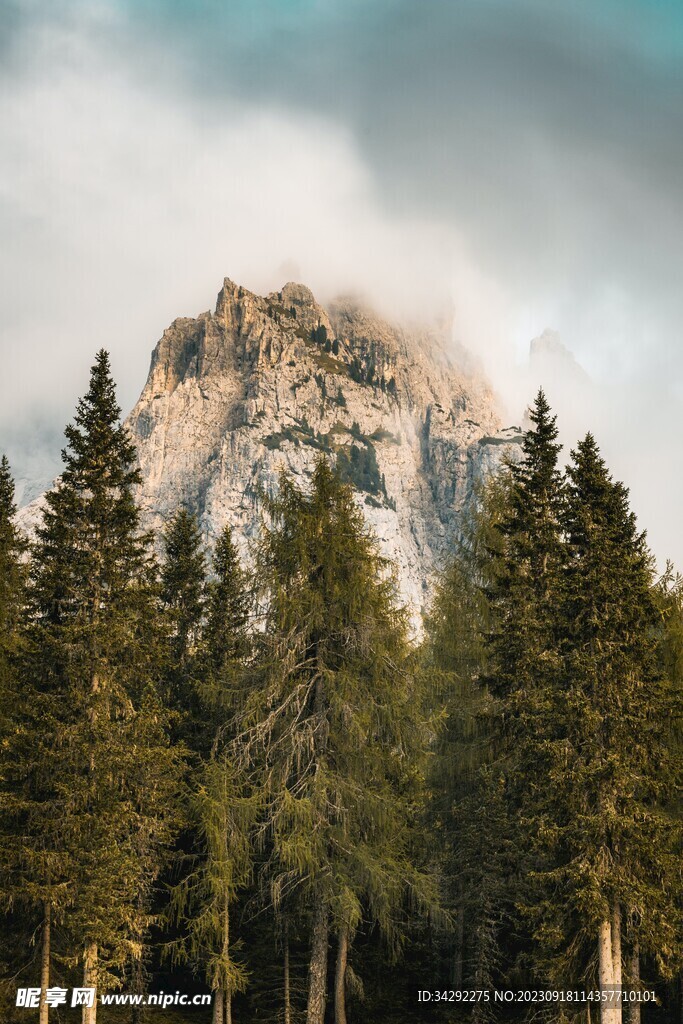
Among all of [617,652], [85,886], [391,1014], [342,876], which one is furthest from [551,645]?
[391,1014]

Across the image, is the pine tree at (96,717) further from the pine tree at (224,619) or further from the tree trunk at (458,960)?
the tree trunk at (458,960)

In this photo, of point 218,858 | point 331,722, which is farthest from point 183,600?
point 218,858

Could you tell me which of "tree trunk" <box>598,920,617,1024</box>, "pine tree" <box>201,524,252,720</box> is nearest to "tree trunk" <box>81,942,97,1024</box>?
"pine tree" <box>201,524,252,720</box>

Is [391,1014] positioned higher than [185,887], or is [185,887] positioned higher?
[185,887]

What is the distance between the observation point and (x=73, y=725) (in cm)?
1925

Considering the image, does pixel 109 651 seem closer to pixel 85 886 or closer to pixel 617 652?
pixel 85 886

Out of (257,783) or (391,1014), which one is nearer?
(257,783)

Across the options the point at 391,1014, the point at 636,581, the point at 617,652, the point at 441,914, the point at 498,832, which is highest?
the point at 636,581

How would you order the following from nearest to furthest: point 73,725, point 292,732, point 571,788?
1. point 571,788
2. point 73,725
3. point 292,732

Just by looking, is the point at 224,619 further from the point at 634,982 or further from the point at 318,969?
the point at 634,982

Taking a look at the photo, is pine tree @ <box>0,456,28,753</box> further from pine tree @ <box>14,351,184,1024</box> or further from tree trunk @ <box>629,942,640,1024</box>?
tree trunk @ <box>629,942,640,1024</box>

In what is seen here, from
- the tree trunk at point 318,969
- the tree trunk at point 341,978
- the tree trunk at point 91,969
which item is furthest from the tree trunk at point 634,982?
the tree trunk at point 91,969

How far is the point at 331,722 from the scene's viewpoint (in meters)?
21.1

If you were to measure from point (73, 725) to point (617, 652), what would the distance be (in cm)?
1202
